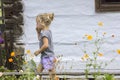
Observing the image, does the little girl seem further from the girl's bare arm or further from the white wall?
the white wall

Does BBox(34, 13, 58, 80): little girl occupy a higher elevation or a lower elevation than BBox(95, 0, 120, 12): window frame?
lower

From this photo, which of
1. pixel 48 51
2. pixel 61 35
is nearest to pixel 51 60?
pixel 48 51

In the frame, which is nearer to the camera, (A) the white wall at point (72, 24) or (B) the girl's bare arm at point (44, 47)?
(B) the girl's bare arm at point (44, 47)

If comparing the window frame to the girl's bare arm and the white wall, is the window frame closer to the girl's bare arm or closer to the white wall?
the white wall

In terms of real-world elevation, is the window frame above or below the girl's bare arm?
above

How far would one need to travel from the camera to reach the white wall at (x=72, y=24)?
8.26 m

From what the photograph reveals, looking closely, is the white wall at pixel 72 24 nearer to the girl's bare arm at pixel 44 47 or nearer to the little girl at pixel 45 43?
the little girl at pixel 45 43

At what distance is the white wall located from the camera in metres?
8.26

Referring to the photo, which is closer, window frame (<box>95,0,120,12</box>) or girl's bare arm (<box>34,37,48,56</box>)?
girl's bare arm (<box>34,37,48,56</box>)

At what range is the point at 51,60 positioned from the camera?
6.89 meters

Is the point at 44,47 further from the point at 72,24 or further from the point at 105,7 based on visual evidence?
the point at 105,7

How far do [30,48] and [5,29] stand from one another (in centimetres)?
52

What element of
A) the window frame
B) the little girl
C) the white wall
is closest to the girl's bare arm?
the little girl

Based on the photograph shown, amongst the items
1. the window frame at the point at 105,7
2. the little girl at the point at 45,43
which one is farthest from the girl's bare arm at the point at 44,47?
the window frame at the point at 105,7
